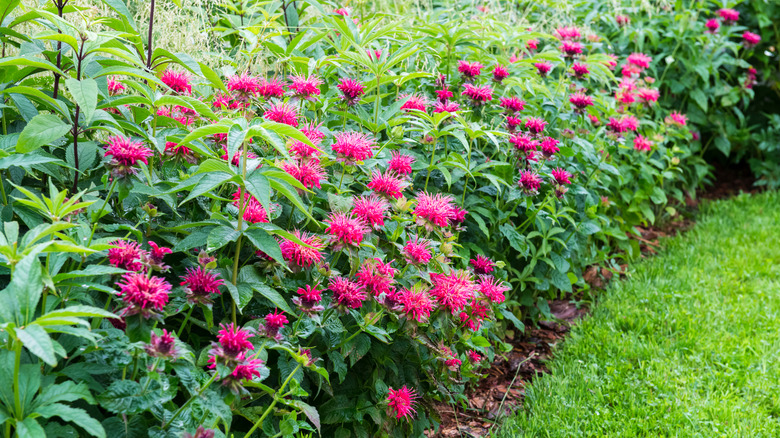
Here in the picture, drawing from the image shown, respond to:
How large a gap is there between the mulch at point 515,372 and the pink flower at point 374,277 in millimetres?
622

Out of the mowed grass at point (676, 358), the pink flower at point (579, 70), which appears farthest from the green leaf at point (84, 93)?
the pink flower at point (579, 70)

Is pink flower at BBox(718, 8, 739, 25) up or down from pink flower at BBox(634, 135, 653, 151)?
up

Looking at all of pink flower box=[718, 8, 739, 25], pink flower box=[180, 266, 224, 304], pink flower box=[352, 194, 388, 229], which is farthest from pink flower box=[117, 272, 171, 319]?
pink flower box=[718, 8, 739, 25]

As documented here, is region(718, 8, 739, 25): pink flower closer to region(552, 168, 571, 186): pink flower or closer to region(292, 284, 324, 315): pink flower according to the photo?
region(552, 168, 571, 186): pink flower

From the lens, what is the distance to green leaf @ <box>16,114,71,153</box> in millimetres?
1346

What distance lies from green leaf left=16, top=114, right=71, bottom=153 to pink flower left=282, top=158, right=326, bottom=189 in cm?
52

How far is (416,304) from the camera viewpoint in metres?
1.61

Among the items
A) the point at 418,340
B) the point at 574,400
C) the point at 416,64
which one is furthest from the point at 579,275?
the point at 418,340

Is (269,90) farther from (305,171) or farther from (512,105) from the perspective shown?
(512,105)

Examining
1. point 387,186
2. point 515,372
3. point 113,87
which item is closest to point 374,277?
point 387,186

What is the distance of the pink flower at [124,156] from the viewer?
4.57 feet

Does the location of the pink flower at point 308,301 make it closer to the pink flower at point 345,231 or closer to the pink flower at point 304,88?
the pink flower at point 345,231

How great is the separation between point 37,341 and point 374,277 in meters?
0.77

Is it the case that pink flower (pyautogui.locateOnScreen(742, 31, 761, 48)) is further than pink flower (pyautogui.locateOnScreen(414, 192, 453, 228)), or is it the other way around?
pink flower (pyautogui.locateOnScreen(742, 31, 761, 48))
